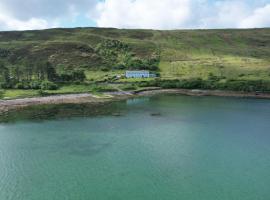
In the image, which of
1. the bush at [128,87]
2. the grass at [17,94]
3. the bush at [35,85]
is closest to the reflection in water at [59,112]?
the grass at [17,94]

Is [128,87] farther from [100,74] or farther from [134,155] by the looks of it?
[134,155]

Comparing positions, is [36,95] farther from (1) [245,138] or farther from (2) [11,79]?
(1) [245,138]

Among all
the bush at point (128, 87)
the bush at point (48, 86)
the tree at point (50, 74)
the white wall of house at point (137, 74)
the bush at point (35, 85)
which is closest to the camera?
the bush at point (48, 86)

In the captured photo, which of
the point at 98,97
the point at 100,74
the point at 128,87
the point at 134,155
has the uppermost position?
the point at 100,74

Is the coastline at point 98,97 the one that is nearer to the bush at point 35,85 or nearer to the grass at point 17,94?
the grass at point 17,94

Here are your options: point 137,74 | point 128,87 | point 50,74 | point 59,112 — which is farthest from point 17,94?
point 137,74

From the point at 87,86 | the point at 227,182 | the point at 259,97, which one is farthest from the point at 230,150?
the point at 87,86

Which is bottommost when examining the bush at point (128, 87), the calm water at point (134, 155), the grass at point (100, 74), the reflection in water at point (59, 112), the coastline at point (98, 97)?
the calm water at point (134, 155)
